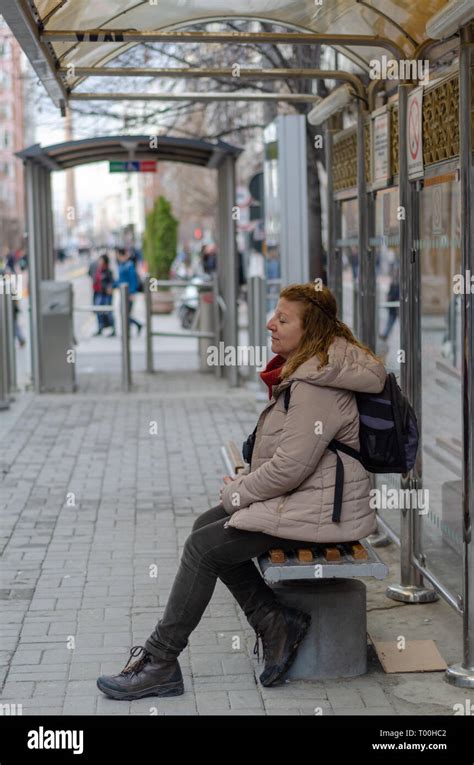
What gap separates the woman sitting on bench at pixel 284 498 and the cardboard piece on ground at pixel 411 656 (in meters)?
0.47

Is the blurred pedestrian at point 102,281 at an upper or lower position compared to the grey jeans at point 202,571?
upper

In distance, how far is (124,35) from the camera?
18.2 feet

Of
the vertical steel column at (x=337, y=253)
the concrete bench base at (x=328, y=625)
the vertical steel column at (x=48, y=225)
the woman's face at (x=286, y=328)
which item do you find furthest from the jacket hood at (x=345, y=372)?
the vertical steel column at (x=48, y=225)

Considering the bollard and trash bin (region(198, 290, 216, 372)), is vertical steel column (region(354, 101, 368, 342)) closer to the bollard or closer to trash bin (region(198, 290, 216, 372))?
the bollard

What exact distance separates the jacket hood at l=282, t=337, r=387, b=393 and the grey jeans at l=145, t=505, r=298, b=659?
61 centimetres

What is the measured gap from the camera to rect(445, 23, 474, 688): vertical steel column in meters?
4.55

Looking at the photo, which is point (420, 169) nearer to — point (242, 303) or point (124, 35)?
point (124, 35)

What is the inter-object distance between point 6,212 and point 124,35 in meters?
96.9

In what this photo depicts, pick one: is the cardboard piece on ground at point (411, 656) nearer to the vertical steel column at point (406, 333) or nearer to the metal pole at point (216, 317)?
the vertical steel column at point (406, 333)

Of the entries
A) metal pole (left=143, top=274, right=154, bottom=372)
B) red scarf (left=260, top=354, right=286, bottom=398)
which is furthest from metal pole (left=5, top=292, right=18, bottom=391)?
red scarf (left=260, top=354, right=286, bottom=398)

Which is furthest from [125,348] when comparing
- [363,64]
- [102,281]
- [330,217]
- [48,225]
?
[102,281]

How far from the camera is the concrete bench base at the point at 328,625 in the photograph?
479 cm

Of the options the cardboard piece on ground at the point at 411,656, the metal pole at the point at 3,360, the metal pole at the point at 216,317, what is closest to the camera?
the cardboard piece on ground at the point at 411,656
